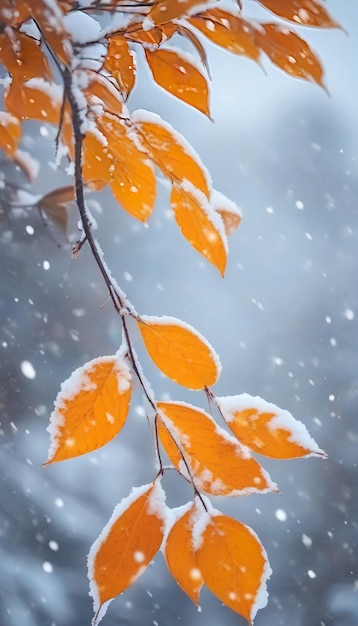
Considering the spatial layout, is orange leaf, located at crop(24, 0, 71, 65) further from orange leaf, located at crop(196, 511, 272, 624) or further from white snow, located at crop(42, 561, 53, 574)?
white snow, located at crop(42, 561, 53, 574)

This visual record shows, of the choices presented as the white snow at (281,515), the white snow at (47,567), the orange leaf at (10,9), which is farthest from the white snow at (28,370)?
the orange leaf at (10,9)

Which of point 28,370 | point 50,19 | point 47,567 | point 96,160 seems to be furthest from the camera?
point 47,567

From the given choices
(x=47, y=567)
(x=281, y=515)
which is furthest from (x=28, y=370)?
(x=281, y=515)

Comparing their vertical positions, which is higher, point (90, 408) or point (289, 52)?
point (289, 52)

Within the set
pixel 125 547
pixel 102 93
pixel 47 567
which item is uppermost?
pixel 102 93

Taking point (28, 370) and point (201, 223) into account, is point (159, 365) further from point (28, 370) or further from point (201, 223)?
point (28, 370)

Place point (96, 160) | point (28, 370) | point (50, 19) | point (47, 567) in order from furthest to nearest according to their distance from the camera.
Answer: point (47, 567), point (28, 370), point (96, 160), point (50, 19)

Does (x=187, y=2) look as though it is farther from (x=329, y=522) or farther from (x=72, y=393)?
(x=329, y=522)
